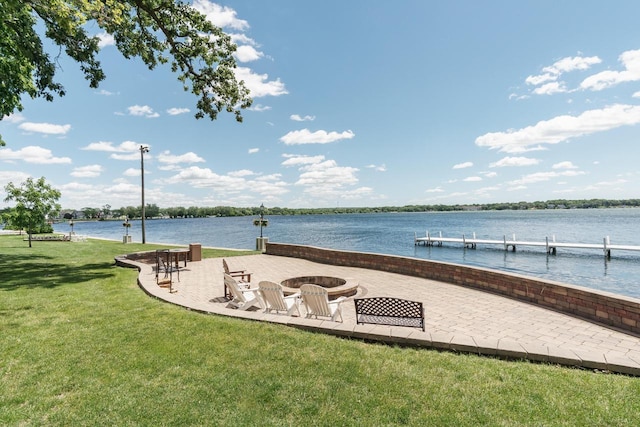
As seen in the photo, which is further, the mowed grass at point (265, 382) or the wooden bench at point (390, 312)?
the wooden bench at point (390, 312)

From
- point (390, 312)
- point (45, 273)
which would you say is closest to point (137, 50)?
point (45, 273)

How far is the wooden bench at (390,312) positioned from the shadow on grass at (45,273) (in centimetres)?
895

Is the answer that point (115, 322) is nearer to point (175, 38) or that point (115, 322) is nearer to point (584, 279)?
point (175, 38)

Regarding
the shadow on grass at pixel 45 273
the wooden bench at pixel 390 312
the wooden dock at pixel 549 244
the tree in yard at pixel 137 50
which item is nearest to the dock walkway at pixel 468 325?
the wooden bench at pixel 390 312

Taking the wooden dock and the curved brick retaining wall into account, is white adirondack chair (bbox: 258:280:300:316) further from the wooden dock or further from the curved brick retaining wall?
the wooden dock

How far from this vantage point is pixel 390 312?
5734 millimetres

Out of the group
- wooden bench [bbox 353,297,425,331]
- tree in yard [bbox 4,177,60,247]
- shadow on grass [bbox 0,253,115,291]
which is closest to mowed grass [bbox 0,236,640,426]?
wooden bench [bbox 353,297,425,331]

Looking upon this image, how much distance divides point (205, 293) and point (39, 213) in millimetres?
20394

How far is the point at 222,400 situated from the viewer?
11.4ft

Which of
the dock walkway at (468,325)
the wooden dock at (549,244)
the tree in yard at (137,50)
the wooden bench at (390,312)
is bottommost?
the wooden dock at (549,244)

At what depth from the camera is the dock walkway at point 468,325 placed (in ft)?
14.5

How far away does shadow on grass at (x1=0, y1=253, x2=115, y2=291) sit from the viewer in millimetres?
9570

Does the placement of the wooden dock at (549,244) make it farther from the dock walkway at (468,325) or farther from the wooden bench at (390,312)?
the wooden bench at (390,312)

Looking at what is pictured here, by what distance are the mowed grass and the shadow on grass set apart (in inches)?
190
